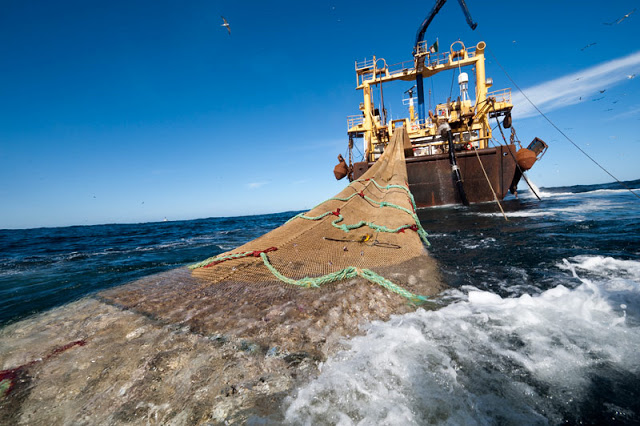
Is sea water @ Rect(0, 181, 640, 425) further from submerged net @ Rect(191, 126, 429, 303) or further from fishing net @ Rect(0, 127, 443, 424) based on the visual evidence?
submerged net @ Rect(191, 126, 429, 303)

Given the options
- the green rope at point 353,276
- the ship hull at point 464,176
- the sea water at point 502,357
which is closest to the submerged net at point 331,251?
the green rope at point 353,276

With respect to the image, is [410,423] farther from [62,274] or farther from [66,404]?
[62,274]

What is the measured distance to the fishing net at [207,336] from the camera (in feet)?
4.50

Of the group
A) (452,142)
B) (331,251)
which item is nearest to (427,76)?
(452,142)

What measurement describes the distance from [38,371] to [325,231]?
Result: 3158mm

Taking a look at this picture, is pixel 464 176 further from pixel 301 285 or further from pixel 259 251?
pixel 301 285

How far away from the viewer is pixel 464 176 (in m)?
10.9

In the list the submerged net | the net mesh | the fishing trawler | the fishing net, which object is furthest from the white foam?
the fishing trawler

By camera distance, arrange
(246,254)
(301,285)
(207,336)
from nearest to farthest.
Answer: (207,336) → (301,285) → (246,254)

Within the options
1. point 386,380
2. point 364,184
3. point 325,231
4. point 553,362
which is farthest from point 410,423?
point 364,184

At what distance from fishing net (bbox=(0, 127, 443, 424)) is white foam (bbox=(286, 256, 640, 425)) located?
19 cm

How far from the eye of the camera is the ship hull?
10406mm

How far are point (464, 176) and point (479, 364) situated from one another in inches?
429

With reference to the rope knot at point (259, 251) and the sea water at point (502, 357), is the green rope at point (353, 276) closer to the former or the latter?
the sea water at point (502, 357)
